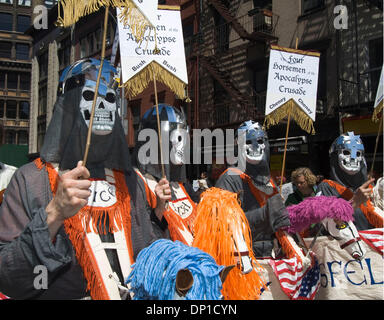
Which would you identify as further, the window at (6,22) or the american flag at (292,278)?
A: the window at (6,22)

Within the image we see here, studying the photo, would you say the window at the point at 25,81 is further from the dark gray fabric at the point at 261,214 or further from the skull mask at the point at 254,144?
the dark gray fabric at the point at 261,214

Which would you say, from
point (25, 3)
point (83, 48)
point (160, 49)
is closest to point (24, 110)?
point (25, 3)

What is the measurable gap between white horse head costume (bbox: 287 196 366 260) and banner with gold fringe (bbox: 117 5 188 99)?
4.69ft

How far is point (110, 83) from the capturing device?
2.38 meters

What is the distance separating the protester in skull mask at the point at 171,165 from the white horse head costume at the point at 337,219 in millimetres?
985

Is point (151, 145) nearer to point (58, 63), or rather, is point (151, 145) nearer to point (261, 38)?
point (261, 38)

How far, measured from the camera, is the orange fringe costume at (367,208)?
3996mm

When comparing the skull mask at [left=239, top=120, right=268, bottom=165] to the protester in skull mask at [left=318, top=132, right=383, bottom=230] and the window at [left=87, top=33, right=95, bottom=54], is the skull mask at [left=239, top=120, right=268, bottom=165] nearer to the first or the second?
the protester in skull mask at [left=318, top=132, right=383, bottom=230]

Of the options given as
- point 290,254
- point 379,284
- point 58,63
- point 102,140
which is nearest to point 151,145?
point 102,140

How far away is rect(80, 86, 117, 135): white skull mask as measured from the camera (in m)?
2.16

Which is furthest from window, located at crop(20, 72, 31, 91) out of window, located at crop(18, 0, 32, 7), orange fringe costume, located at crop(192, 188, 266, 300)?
orange fringe costume, located at crop(192, 188, 266, 300)

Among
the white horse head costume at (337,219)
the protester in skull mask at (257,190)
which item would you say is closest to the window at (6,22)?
the protester in skull mask at (257,190)

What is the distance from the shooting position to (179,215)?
3.15 m

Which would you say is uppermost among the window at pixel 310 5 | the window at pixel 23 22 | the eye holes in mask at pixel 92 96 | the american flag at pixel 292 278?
the window at pixel 23 22
